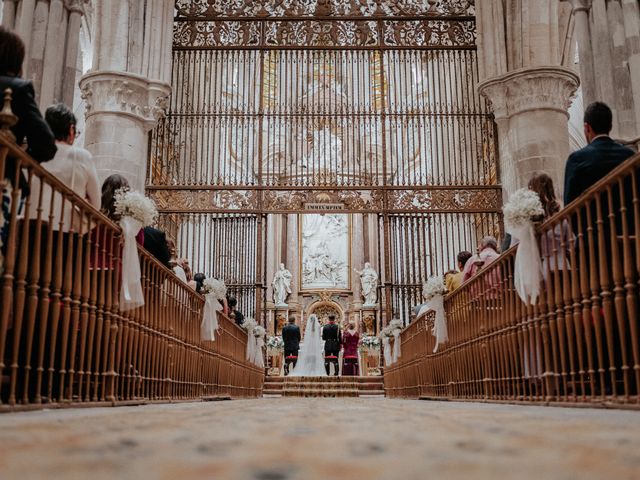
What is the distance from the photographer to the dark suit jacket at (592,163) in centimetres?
395

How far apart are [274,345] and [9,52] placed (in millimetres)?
12135

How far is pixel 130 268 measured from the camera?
439 centimetres

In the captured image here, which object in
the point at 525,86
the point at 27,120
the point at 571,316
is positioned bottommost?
the point at 571,316

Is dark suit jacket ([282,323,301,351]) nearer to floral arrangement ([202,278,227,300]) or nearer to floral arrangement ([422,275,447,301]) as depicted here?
floral arrangement ([202,278,227,300])

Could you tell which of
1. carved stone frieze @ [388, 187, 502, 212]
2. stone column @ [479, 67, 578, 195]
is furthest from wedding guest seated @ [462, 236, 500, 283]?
carved stone frieze @ [388, 187, 502, 212]

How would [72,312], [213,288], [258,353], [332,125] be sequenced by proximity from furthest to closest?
[332,125] < [258,353] < [213,288] < [72,312]

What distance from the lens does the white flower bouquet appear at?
433 centimetres

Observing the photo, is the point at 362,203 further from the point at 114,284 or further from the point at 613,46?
the point at 114,284

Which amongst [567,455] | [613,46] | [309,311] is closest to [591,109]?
[567,455]

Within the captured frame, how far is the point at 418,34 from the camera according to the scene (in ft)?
42.9

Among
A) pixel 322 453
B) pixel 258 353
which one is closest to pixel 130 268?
pixel 322 453

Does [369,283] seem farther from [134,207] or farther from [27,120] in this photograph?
[27,120]

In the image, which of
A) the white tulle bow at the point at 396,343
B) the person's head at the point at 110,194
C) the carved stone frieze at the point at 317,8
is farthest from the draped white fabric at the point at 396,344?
the person's head at the point at 110,194

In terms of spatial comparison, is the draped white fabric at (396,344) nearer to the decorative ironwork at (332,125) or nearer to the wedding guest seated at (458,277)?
the decorative ironwork at (332,125)
